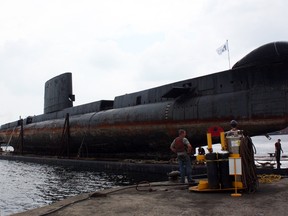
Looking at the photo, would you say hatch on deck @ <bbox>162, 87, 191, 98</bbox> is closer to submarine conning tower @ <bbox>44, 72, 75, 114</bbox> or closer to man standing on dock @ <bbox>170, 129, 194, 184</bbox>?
man standing on dock @ <bbox>170, 129, 194, 184</bbox>

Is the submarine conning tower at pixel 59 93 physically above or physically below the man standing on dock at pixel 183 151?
above

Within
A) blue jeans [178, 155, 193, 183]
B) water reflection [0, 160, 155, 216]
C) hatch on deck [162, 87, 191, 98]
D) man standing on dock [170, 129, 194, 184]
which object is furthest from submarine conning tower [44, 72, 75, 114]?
blue jeans [178, 155, 193, 183]

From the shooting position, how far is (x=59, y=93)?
31.1m

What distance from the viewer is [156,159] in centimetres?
2033

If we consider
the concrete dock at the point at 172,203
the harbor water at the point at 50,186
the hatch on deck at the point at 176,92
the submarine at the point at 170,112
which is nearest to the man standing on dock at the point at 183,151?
the concrete dock at the point at 172,203

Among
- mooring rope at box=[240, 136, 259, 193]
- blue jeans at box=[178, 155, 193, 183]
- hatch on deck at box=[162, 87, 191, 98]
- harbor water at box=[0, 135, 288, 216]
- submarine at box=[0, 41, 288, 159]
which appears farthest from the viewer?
hatch on deck at box=[162, 87, 191, 98]

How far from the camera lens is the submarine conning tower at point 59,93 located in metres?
30.5

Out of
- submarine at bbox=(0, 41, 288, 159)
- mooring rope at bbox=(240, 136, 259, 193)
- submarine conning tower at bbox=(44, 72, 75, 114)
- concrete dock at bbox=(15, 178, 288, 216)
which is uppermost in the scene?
submarine conning tower at bbox=(44, 72, 75, 114)

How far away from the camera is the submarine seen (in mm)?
14969

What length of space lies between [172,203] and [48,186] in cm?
1100

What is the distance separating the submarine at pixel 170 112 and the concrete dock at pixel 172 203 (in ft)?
22.7

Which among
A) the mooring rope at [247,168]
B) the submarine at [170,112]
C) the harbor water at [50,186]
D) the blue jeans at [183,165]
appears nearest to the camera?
the mooring rope at [247,168]

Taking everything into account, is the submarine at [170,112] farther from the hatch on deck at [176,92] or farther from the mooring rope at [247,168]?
the mooring rope at [247,168]

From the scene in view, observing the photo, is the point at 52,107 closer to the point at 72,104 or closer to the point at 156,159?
the point at 72,104
